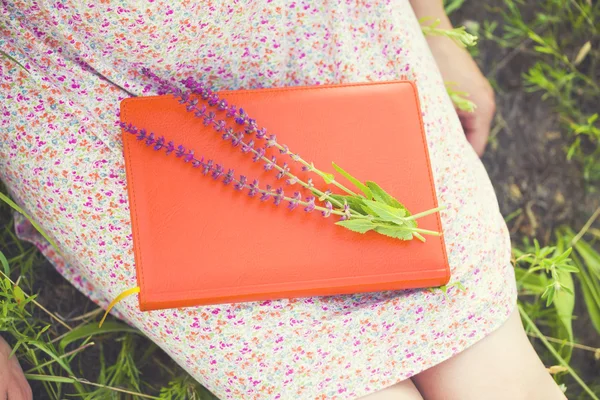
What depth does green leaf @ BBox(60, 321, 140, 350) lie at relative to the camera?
52.1 inches

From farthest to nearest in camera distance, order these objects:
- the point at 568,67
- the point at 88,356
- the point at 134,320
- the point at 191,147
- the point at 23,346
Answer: the point at 568,67
the point at 88,356
the point at 23,346
the point at 134,320
the point at 191,147

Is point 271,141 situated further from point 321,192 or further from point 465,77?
point 465,77

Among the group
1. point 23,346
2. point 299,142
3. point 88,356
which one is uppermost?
point 299,142

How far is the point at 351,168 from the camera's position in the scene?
1012 mm

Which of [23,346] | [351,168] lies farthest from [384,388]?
[23,346]

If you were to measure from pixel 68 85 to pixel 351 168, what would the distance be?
0.52 meters

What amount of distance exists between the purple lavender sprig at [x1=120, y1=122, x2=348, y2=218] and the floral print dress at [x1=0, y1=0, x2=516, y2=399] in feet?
0.36

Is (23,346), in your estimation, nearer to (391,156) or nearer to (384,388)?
(384,388)

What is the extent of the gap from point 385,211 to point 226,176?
26 centimetres

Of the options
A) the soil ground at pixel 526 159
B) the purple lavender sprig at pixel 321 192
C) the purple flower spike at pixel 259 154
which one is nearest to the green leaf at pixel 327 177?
the purple lavender sprig at pixel 321 192

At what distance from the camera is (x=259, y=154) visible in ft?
3.13

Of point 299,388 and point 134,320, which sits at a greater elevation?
point 134,320

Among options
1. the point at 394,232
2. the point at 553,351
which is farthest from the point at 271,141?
the point at 553,351

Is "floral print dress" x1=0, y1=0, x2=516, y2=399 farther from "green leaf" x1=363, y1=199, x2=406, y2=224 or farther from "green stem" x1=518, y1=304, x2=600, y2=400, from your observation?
"green stem" x1=518, y1=304, x2=600, y2=400
